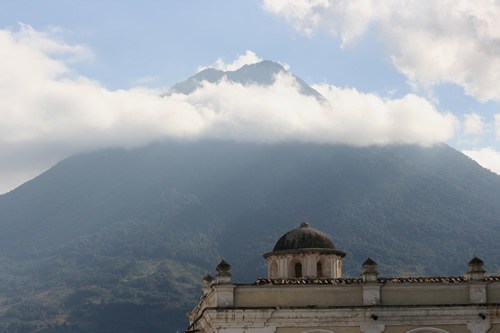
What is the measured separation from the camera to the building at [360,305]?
36.6 m

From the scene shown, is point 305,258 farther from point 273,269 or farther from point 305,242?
point 273,269

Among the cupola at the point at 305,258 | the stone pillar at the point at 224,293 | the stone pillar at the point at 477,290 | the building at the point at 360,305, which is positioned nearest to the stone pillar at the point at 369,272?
the building at the point at 360,305

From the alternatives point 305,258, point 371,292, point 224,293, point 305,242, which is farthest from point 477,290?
point 305,242

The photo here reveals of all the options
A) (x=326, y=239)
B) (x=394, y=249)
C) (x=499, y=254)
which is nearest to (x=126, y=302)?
(x=394, y=249)

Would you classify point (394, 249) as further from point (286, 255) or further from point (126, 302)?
point (286, 255)

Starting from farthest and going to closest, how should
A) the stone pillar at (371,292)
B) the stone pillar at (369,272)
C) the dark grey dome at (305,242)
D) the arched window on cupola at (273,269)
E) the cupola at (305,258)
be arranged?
the arched window on cupola at (273,269)
the dark grey dome at (305,242)
the cupola at (305,258)
the stone pillar at (369,272)
the stone pillar at (371,292)

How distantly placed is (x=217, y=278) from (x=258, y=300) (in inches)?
67.1

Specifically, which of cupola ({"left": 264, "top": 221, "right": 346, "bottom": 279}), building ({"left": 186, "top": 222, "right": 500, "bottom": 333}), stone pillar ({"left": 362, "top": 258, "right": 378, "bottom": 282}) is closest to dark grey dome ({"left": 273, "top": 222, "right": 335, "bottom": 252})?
cupola ({"left": 264, "top": 221, "right": 346, "bottom": 279})

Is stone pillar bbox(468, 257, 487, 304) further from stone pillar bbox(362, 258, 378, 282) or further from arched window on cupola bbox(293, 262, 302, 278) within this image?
arched window on cupola bbox(293, 262, 302, 278)

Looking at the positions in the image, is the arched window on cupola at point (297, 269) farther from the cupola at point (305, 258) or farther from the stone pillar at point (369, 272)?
the stone pillar at point (369, 272)

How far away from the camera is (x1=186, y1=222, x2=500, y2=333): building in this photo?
36.6m

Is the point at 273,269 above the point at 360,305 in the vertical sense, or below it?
above

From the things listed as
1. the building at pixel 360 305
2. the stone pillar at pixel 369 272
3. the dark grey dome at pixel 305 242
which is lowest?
the building at pixel 360 305

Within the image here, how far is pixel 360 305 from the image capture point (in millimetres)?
37031
